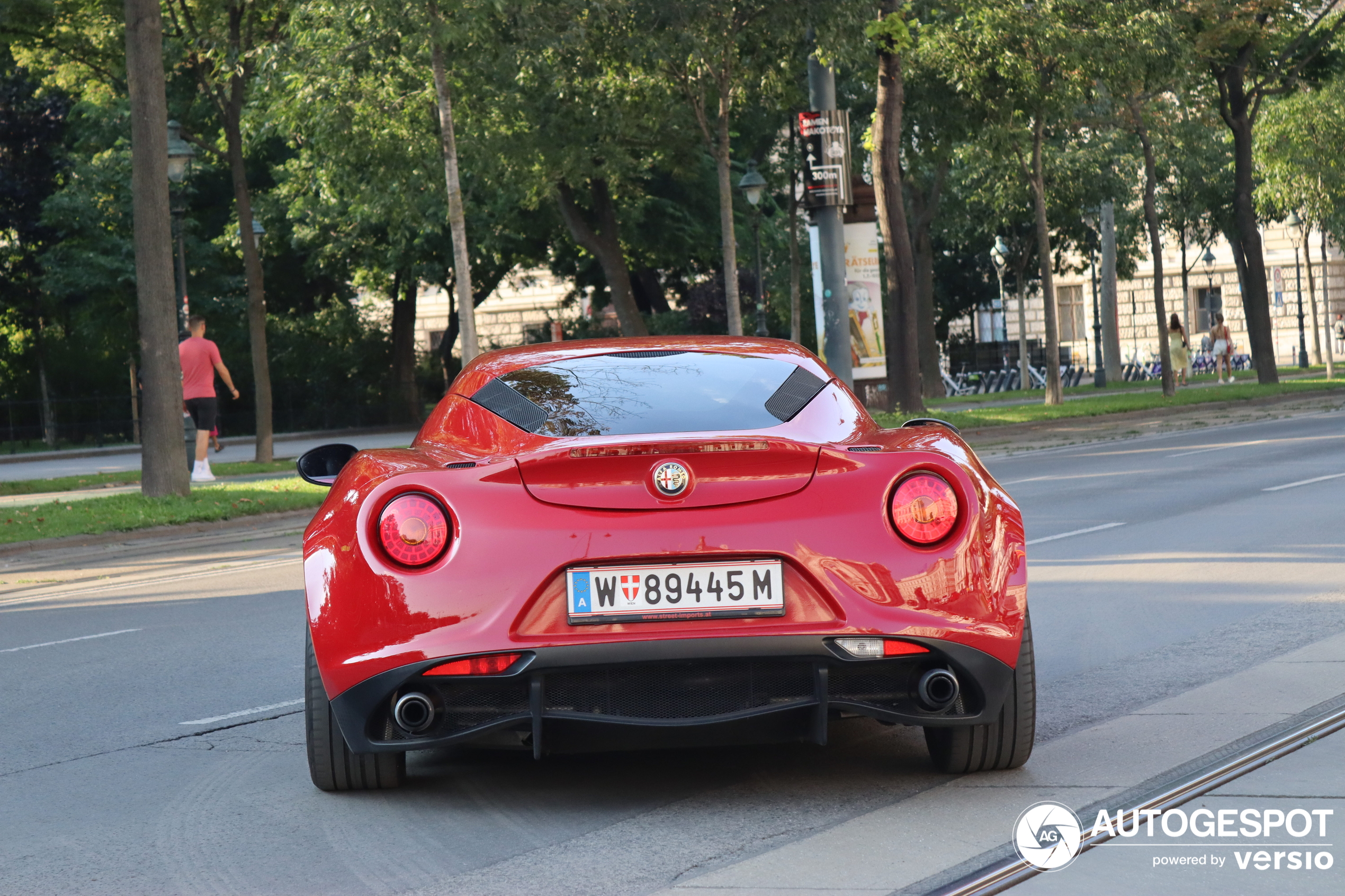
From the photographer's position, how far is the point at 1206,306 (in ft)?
214

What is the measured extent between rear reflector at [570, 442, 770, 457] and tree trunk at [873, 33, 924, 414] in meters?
20.5

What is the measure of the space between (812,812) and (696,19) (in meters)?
19.5

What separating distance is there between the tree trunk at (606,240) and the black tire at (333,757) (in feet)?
90.3

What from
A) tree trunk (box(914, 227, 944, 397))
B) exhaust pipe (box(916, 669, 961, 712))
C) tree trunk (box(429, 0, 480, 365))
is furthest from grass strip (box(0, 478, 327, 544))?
tree trunk (box(914, 227, 944, 397))

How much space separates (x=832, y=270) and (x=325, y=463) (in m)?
18.7

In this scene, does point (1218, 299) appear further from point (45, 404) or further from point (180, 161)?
point (180, 161)

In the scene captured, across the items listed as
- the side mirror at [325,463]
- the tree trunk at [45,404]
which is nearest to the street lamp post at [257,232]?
the tree trunk at [45,404]

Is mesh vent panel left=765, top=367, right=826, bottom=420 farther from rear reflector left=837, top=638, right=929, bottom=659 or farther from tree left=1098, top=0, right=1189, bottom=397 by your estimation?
tree left=1098, top=0, right=1189, bottom=397

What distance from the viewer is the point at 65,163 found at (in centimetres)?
3828

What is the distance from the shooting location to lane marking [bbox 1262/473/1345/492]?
14.0 meters

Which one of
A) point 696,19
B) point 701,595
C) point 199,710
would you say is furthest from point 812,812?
point 696,19

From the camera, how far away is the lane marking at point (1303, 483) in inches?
551

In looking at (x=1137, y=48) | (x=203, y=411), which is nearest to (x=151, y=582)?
(x=203, y=411)

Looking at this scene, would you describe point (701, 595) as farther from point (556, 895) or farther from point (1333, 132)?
point (1333, 132)
